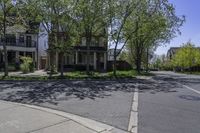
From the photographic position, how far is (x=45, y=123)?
32.2 feet

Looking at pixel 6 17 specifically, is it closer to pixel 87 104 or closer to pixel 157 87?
pixel 157 87

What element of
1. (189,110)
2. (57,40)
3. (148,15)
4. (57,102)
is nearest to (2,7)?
(57,40)

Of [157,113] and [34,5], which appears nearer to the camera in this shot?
[157,113]

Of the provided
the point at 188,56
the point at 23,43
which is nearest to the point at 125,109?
the point at 23,43

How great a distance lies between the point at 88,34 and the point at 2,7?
8855mm

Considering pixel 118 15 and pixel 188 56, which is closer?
pixel 118 15

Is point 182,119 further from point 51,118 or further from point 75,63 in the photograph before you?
point 75,63

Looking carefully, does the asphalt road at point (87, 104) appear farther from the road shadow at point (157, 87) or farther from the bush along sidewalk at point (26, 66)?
the bush along sidewalk at point (26, 66)

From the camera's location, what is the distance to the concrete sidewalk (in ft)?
30.2

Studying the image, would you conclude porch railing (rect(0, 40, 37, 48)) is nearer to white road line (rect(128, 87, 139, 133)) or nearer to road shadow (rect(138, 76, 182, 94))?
road shadow (rect(138, 76, 182, 94))

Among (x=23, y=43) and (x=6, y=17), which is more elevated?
(x=6, y=17)

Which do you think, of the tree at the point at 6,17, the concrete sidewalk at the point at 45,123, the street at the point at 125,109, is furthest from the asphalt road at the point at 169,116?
the tree at the point at 6,17

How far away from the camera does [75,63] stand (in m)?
58.0

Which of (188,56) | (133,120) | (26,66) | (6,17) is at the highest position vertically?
(6,17)
